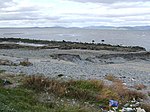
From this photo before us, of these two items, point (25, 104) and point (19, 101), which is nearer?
point (25, 104)

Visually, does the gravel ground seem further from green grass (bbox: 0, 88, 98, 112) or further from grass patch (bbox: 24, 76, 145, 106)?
green grass (bbox: 0, 88, 98, 112)

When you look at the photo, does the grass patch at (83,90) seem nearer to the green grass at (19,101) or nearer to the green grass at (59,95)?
the green grass at (59,95)

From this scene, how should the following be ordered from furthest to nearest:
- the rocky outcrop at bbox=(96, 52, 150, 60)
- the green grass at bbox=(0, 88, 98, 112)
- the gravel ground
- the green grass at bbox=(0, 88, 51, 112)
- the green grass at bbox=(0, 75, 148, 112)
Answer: the rocky outcrop at bbox=(96, 52, 150, 60), the gravel ground, the green grass at bbox=(0, 75, 148, 112), the green grass at bbox=(0, 88, 98, 112), the green grass at bbox=(0, 88, 51, 112)

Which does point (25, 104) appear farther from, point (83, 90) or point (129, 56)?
point (129, 56)

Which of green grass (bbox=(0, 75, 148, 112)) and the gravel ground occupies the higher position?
green grass (bbox=(0, 75, 148, 112))

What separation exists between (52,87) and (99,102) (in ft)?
5.49

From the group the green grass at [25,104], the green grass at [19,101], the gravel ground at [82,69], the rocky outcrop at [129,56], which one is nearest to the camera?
the green grass at [19,101]

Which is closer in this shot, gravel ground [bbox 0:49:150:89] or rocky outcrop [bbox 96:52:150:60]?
gravel ground [bbox 0:49:150:89]

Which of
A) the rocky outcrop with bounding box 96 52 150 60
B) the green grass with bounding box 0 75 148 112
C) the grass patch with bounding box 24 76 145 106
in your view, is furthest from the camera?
the rocky outcrop with bounding box 96 52 150 60

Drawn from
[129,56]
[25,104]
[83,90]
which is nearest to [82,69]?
[83,90]

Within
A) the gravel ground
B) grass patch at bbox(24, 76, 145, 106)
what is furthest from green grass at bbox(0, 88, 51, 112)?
the gravel ground

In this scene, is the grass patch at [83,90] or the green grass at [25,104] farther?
the grass patch at [83,90]

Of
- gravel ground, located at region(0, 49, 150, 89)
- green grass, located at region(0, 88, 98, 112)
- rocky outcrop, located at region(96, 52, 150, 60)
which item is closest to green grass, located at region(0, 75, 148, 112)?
green grass, located at region(0, 88, 98, 112)

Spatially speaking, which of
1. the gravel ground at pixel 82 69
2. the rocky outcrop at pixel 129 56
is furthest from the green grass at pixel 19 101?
the rocky outcrop at pixel 129 56
